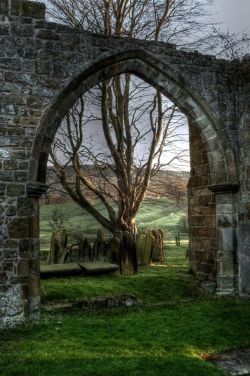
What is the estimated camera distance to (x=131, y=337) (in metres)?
5.15

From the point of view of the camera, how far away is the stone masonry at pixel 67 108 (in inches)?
243

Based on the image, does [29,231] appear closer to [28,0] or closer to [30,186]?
[30,186]

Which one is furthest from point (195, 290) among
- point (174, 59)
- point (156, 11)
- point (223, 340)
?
point (156, 11)

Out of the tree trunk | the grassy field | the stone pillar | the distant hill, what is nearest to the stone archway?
the stone pillar

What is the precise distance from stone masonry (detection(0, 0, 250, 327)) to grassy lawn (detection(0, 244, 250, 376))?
0.76 m

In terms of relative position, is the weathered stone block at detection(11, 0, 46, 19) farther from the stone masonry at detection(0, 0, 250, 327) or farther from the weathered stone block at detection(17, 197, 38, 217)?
the weathered stone block at detection(17, 197, 38, 217)

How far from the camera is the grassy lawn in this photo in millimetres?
4137

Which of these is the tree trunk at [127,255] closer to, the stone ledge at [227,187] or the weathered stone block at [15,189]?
the stone ledge at [227,187]

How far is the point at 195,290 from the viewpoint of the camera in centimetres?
807

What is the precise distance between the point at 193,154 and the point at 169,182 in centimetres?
660

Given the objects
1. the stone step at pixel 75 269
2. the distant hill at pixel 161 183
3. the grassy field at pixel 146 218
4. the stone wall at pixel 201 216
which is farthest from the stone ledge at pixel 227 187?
the grassy field at pixel 146 218

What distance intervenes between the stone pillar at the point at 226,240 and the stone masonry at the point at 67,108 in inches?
0.7

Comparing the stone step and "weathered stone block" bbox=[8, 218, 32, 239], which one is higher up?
"weathered stone block" bbox=[8, 218, 32, 239]

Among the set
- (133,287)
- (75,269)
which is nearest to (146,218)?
(75,269)
